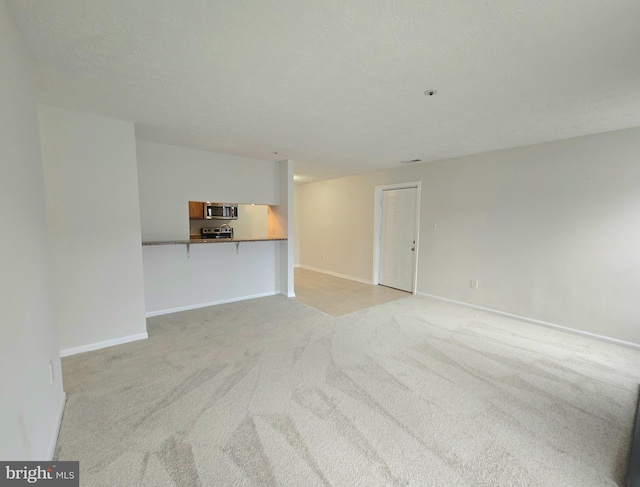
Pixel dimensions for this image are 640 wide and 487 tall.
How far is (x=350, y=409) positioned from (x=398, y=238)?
13.2ft

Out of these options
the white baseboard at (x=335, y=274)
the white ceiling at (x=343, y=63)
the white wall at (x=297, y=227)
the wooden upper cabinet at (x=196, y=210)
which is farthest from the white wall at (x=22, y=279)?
the white wall at (x=297, y=227)

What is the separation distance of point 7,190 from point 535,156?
4.96m

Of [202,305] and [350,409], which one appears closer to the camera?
[350,409]

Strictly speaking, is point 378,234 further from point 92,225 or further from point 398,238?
point 92,225

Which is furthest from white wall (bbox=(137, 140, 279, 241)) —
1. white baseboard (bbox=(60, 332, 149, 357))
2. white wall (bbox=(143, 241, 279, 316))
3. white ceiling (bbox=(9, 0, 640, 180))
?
white baseboard (bbox=(60, 332, 149, 357))

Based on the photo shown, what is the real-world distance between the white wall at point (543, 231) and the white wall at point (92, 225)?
4.45 meters

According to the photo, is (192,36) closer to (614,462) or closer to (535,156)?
(614,462)

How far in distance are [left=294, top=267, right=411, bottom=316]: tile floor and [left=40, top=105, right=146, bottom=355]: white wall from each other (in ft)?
8.58

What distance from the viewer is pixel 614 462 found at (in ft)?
5.32

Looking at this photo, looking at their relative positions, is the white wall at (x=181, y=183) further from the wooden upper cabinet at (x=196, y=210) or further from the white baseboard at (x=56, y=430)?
the white baseboard at (x=56, y=430)

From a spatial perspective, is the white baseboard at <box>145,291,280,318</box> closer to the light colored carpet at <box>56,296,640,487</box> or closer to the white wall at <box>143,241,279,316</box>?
the white wall at <box>143,241,279,316</box>

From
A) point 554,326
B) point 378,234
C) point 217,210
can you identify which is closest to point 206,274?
point 217,210

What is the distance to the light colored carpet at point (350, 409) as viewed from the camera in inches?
60.9

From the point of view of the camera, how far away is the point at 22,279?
4.49 ft
